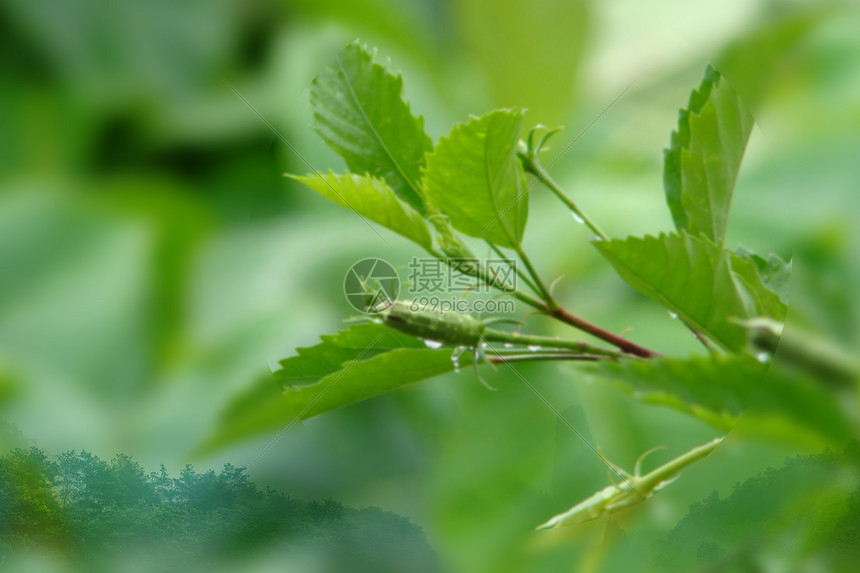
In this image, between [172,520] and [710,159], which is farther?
[172,520]

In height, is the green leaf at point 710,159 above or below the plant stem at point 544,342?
above

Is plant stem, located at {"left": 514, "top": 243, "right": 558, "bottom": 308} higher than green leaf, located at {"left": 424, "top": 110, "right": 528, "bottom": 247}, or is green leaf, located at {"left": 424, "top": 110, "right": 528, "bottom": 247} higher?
green leaf, located at {"left": 424, "top": 110, "right": 528, "bottom": 247}

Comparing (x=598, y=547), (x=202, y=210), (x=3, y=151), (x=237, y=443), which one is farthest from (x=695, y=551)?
(x=3, y=151)

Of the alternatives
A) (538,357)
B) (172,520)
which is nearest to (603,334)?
(538,357)

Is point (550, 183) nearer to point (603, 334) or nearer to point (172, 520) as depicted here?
point (603, 334)

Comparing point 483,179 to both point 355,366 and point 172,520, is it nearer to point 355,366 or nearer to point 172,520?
point 355,366
